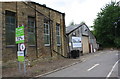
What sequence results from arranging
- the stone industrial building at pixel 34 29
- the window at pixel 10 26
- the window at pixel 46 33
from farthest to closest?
the window at pixel 46 33 < the window at pixel 10 26 < the stone industrial building at pixel 34 29

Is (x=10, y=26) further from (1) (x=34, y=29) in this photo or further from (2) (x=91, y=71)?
(2) (x=91, y=71)

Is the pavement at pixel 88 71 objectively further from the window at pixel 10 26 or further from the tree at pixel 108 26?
the tree at pixel 108 26

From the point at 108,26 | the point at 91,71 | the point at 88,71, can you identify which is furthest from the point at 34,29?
the point at 108,26

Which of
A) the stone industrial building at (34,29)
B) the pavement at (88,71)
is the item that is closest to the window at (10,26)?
the stone industrial building at (34,29)

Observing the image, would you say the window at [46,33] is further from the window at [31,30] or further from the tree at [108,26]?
the tree at [108,26]

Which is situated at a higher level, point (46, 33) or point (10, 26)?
point (10, 26)

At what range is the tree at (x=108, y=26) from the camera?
131 ft

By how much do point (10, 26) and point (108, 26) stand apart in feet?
116

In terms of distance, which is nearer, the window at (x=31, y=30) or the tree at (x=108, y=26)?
the window at (x=31, y=30)

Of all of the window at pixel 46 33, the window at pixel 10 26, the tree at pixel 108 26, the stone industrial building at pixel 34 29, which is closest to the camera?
the stone industrial building at pixel 34 29

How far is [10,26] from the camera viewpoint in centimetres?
1117

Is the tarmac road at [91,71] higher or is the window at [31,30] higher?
the window at [31,30]

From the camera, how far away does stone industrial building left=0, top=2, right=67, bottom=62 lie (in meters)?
10.7

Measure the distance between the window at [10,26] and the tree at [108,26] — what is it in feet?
112
